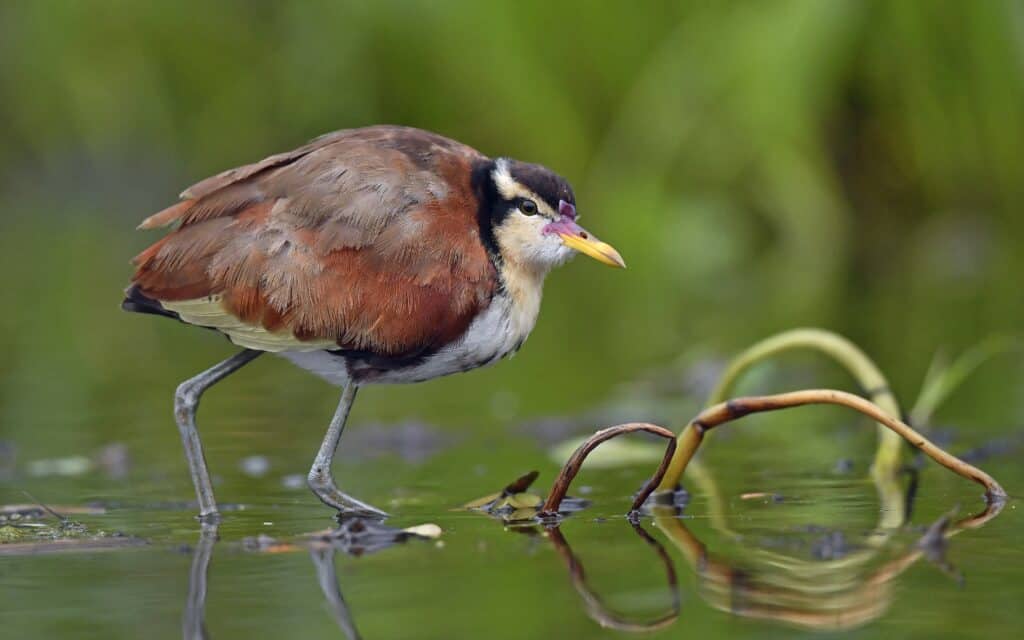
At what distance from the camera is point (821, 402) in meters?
5.53

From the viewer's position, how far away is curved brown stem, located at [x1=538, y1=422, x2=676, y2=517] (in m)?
5.68

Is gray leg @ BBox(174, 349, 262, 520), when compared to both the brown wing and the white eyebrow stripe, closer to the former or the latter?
the brown wing

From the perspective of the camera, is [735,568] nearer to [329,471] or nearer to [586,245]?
[586,245]

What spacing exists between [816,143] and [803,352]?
15.1ft

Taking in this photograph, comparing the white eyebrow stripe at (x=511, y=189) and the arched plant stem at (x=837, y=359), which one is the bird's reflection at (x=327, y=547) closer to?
the white eyebrow stripe at (x=511, y=189)

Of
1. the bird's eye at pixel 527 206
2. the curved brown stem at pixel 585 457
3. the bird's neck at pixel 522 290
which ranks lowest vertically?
the curved brown stem at pixel 585 457

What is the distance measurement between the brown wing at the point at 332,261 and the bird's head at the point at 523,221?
0.36 feet

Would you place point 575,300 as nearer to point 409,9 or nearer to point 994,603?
point 409,9

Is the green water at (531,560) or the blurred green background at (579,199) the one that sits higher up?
the blurred green background at (579,199)

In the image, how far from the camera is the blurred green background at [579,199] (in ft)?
24.4

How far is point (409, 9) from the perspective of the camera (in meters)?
17.9

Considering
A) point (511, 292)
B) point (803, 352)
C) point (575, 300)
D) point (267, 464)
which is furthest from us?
point (575, 300)

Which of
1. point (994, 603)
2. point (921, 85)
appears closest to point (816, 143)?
point (921, 85)

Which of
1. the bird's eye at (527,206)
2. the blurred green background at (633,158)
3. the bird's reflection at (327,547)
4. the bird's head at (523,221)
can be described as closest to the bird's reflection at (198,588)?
the bird's reflection at (327,547)
